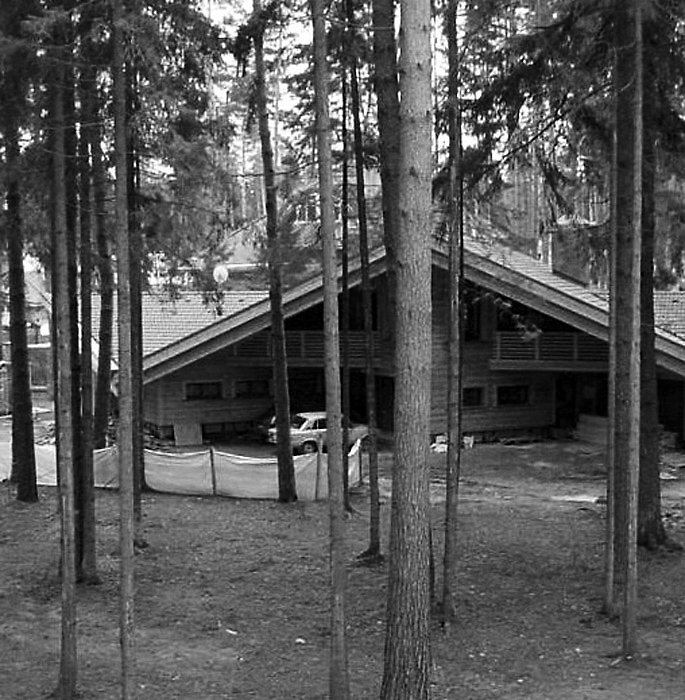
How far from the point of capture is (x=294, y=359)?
2936cm

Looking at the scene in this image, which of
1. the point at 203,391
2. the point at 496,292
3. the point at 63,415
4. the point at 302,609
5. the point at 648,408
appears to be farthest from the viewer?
the point at 203,391

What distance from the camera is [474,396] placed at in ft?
96.4

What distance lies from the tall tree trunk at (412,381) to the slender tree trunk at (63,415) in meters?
3.11

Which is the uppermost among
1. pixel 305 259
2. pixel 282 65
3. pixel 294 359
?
pixel 282 65

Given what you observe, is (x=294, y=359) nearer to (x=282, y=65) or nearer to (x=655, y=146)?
(x=282, y=65)

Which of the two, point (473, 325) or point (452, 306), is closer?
point (452, 306)

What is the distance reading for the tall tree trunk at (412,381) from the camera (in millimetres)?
7398

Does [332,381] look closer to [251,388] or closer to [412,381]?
[412,381]

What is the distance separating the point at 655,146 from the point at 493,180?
2284 millimetres

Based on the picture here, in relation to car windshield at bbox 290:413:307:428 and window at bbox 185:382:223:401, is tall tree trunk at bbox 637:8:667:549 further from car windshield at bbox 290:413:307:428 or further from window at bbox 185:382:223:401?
window at bbox 185:382:223:401

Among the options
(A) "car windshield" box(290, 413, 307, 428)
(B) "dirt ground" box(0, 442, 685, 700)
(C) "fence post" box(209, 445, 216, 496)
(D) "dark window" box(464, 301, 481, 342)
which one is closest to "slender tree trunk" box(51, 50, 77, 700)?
(B) "dirt ground" box(0, 442, 685, 700)

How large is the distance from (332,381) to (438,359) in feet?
66.1

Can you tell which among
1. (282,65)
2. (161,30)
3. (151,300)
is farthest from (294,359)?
(161,30)

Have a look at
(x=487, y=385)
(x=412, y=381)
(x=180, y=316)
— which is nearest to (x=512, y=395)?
(x=487, y=385)
